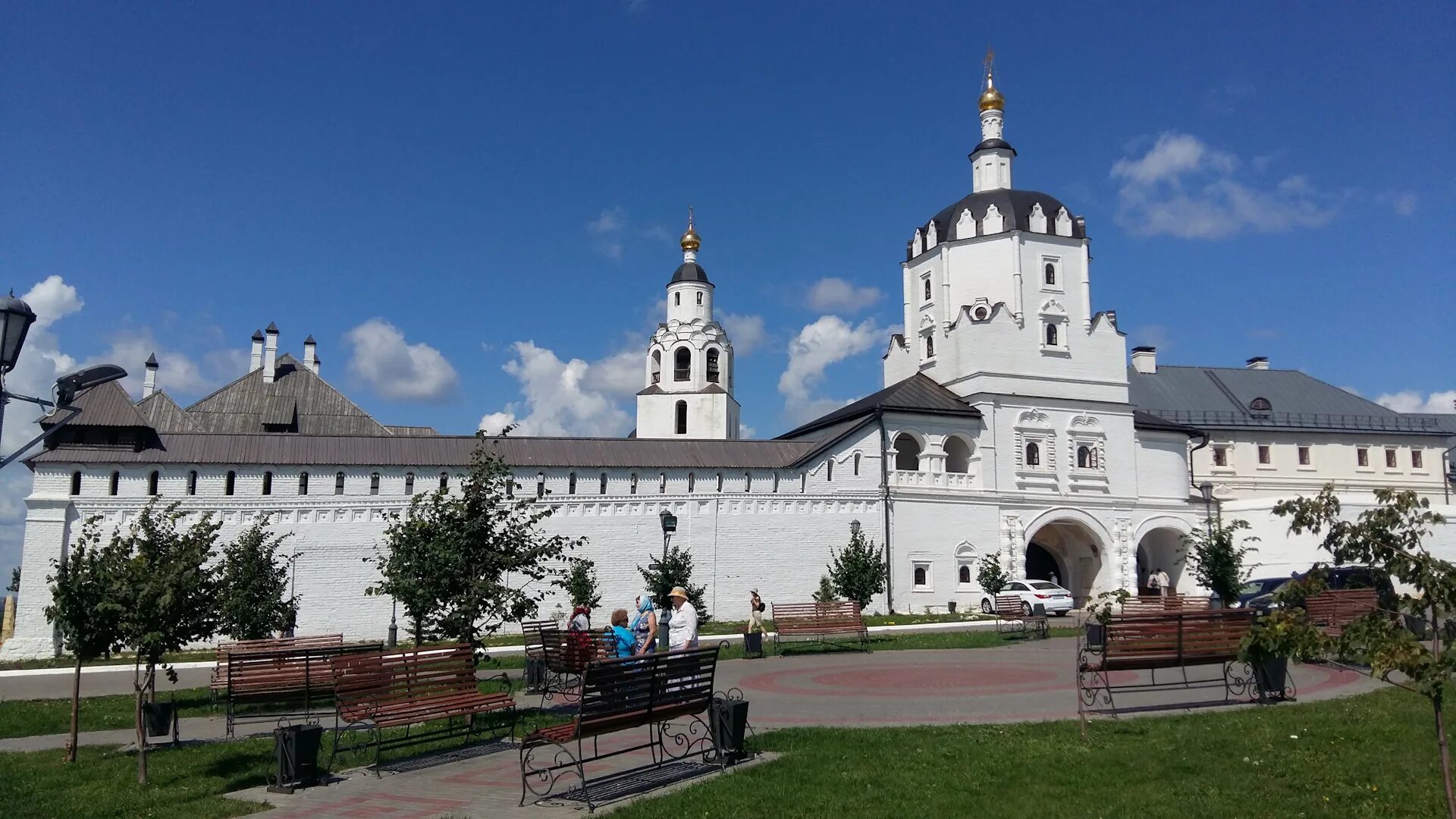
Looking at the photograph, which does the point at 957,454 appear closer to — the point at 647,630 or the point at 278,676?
the point at 647,630

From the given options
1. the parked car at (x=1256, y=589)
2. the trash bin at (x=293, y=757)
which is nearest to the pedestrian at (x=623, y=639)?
the trash bin at (x=293, y=757)

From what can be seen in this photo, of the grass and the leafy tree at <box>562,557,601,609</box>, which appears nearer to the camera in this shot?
the grass

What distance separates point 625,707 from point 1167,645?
6.48m

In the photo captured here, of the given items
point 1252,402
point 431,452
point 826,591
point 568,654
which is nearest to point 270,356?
point 431,452

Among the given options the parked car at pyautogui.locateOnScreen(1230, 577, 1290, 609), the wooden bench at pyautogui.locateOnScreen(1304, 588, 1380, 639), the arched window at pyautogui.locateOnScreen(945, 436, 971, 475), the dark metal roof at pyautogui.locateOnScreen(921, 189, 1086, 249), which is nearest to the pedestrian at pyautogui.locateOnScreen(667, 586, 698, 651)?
the wooden bench at pyautogui.locateOnScreen(1304, 588, 1380, 639)

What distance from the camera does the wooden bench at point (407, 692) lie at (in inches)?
361

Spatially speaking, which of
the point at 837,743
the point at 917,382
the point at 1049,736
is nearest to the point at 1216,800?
the point at 1049,736

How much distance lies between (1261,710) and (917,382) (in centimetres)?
3086

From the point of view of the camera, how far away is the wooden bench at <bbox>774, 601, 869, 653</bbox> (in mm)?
20000

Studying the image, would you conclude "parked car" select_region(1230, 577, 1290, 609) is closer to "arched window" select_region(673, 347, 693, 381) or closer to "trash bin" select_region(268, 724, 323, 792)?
"trash bin" select_region(268, 724, 323, 792)

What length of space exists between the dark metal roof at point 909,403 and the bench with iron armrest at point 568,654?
899 inches

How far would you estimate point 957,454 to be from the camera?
132 feet

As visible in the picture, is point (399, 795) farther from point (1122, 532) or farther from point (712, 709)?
point (1122, 532)

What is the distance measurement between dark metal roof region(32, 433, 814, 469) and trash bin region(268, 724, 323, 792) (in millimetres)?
20446
